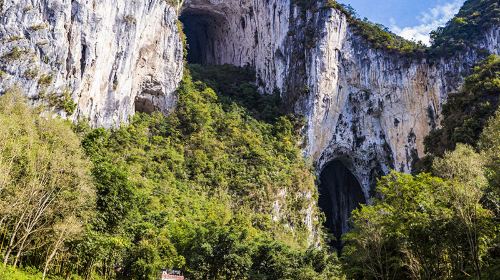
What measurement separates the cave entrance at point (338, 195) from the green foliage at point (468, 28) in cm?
1620

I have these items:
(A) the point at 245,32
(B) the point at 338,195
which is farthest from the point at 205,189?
(A) the point at 245,32

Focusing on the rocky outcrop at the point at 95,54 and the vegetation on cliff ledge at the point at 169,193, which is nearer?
the vegetation on cliff ledge at the point at 169,193

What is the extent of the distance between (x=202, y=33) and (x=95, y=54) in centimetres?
3107

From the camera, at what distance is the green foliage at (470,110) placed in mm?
26703

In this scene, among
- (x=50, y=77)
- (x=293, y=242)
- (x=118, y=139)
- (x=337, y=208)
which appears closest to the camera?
(x=50, y=77)

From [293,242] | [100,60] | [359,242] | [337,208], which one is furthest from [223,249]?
[337,208]

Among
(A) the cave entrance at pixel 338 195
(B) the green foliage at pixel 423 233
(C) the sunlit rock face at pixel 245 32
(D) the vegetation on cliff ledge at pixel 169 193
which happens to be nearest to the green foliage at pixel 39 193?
(D) the vegetation on cliff ledge at pixel 169 193

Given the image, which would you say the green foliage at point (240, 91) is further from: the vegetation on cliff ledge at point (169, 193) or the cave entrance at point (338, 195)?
the cave entrance at point (338, 195)

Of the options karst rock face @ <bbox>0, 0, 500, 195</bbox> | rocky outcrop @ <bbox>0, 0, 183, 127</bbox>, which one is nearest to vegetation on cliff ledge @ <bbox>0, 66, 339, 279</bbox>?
rocky outcrop @ <bbox>0, 0, 183, 127</bbox>

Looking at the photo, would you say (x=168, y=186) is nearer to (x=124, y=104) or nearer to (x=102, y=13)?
(x=124, y=104)

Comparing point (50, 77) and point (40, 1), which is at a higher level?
point (40, 1)

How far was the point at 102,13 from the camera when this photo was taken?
110 feet

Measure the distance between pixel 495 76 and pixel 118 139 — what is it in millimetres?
26357

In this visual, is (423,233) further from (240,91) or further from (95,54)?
(240,91)
